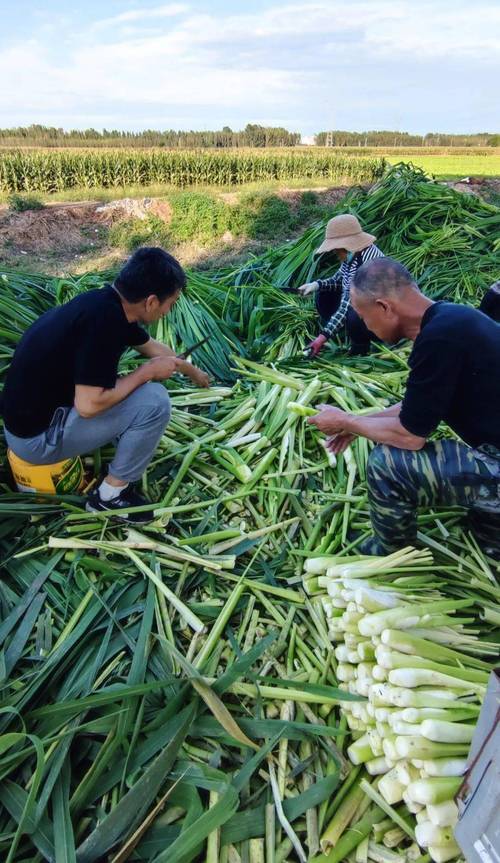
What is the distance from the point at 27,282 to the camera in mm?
3674

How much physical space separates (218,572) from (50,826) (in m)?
0.93

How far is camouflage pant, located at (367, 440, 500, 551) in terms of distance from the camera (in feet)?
6.64

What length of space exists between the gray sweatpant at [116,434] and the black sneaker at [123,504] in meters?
0.08

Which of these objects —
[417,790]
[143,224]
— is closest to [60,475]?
[417,790]

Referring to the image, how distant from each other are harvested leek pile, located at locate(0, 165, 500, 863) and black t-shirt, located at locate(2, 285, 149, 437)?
0.38 meters

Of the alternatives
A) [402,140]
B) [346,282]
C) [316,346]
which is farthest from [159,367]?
[402,140]

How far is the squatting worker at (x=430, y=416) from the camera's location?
1.89 m

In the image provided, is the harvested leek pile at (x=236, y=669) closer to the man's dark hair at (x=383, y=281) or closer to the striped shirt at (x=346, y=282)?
the man's dark hair at (x=383, y=281)

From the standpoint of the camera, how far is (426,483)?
2047mm

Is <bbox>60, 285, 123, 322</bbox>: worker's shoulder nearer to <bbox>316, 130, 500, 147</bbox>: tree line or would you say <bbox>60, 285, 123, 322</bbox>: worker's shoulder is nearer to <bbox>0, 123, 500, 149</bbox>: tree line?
<bbox>0, 123, 500, 149</bbox>: tree line

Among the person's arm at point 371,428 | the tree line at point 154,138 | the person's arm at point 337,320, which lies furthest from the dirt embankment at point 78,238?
the tree line at point 154,138

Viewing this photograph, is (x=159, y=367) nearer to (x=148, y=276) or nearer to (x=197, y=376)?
(x=148, y=276)

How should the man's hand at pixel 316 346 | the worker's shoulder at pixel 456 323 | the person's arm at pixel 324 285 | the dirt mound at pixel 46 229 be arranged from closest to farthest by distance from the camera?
1. the worker's shoulder at pixel 456 323
2. the man's hand at pixel 316 346
3. the person's arm at pixel 324 285
4. the dirt mound at pixel 46 229

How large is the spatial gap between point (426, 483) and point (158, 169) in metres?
18.9
